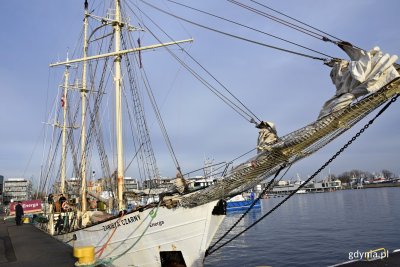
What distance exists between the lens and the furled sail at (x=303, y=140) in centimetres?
664

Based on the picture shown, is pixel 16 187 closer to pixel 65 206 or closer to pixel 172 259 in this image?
pixel 65 206

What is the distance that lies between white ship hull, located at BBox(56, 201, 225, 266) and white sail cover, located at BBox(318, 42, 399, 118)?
17.5 ft

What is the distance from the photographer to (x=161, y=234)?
37.0ft

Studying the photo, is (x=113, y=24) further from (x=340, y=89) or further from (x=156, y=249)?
(x=340, y=89)

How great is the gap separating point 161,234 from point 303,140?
232 inches


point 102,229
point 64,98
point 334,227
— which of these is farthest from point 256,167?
point 64,98

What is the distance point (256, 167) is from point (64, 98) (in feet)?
87.8

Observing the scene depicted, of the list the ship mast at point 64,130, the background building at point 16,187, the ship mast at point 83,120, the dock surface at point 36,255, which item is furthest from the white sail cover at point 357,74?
the background building at point 16,187

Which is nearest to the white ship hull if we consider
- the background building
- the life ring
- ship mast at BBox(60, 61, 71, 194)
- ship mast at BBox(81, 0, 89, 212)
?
ship mast at BBox(81, 0, 89, 212)

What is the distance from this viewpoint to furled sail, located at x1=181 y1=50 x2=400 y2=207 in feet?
21.8

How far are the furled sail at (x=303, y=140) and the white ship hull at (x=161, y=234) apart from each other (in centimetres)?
57

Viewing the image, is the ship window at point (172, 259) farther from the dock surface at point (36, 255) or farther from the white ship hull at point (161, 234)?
the dock surface at point (36, 255)

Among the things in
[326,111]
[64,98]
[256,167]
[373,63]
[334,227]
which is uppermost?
[64,98]

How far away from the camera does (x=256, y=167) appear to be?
8.93m
